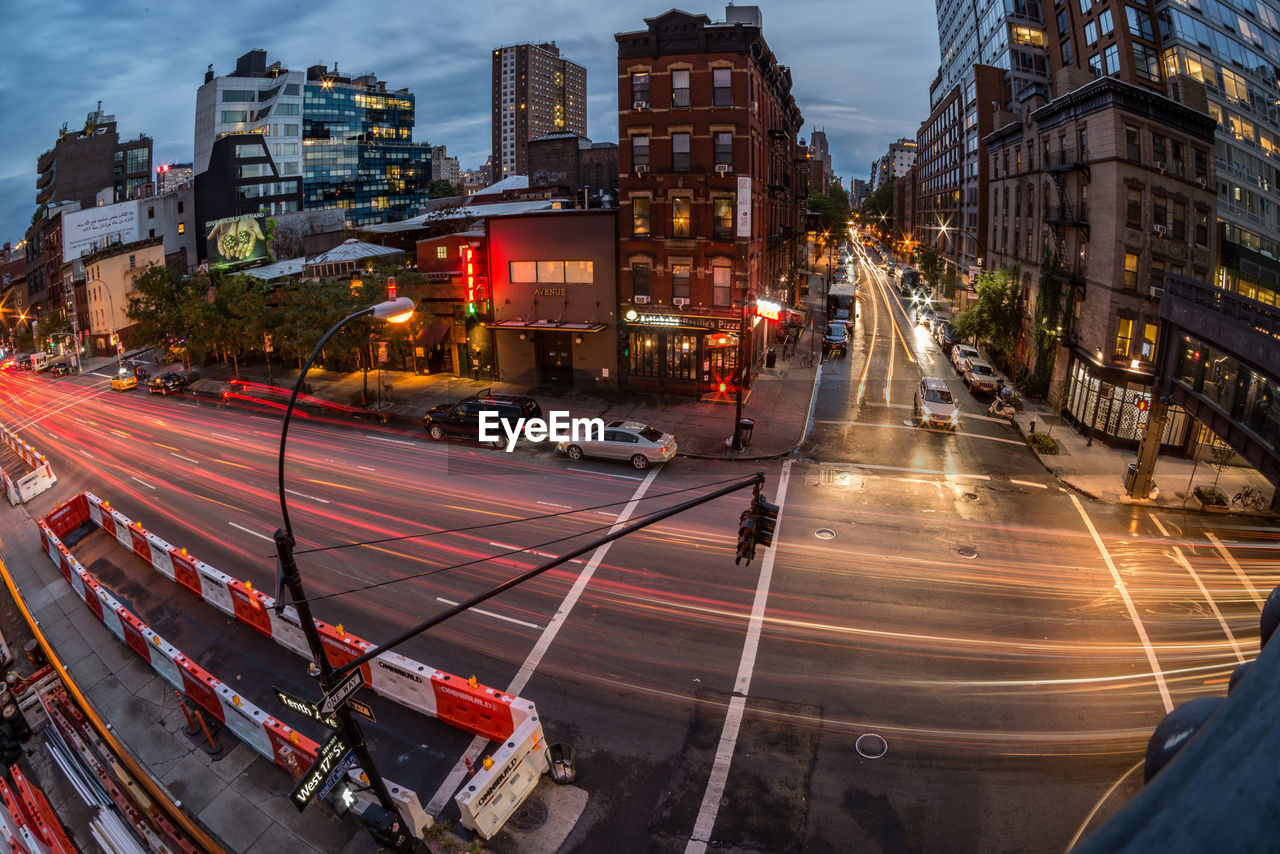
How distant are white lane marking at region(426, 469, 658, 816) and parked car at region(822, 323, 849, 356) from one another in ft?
89.9

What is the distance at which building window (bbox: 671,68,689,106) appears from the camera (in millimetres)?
35219

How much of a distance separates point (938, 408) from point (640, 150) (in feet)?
65.2

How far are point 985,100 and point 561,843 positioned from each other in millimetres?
73945

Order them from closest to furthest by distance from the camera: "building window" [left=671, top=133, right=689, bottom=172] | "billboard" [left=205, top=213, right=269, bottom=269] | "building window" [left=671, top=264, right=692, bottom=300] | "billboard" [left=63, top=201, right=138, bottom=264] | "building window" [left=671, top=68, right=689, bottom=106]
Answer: "building window" [left=671, top=68, right=689, bottom=106], "building window" [left=671, top=133, right=689, bottom=172], "building window" [left=671, top=264, right=692, bottom=300], "billboard" [left=205, top=213, right=269, bottom=269], "billboard" [left=63, top=201, right=138, bottom=264]

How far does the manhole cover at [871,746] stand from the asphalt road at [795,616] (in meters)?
0.05

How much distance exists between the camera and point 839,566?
62.7 ft

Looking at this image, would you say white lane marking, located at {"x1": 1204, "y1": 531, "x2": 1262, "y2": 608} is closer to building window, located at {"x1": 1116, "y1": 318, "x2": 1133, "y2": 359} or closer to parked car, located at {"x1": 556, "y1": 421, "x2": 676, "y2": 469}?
building window, located at {"x1": 1116, "y1": 318, "x2": 1133, "y2": 359}

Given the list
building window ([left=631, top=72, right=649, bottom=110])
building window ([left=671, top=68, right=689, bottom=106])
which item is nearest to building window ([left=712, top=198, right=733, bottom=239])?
building window ([left=671, top=68, right=689, bottom=106])

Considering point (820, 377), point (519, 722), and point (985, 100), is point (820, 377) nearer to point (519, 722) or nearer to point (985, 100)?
point (519, 722)

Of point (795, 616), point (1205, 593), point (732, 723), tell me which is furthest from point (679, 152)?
point (732, 723)

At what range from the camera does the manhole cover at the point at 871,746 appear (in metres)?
12.6

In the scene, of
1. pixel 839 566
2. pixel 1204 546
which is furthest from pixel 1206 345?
pixel 839 566

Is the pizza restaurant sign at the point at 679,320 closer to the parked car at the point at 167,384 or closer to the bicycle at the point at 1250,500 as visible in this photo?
the bicycle at the point at 1250,500

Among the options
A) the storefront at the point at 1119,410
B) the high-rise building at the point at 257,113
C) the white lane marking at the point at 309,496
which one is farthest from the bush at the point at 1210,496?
the high-rise building at the point at 257,113
